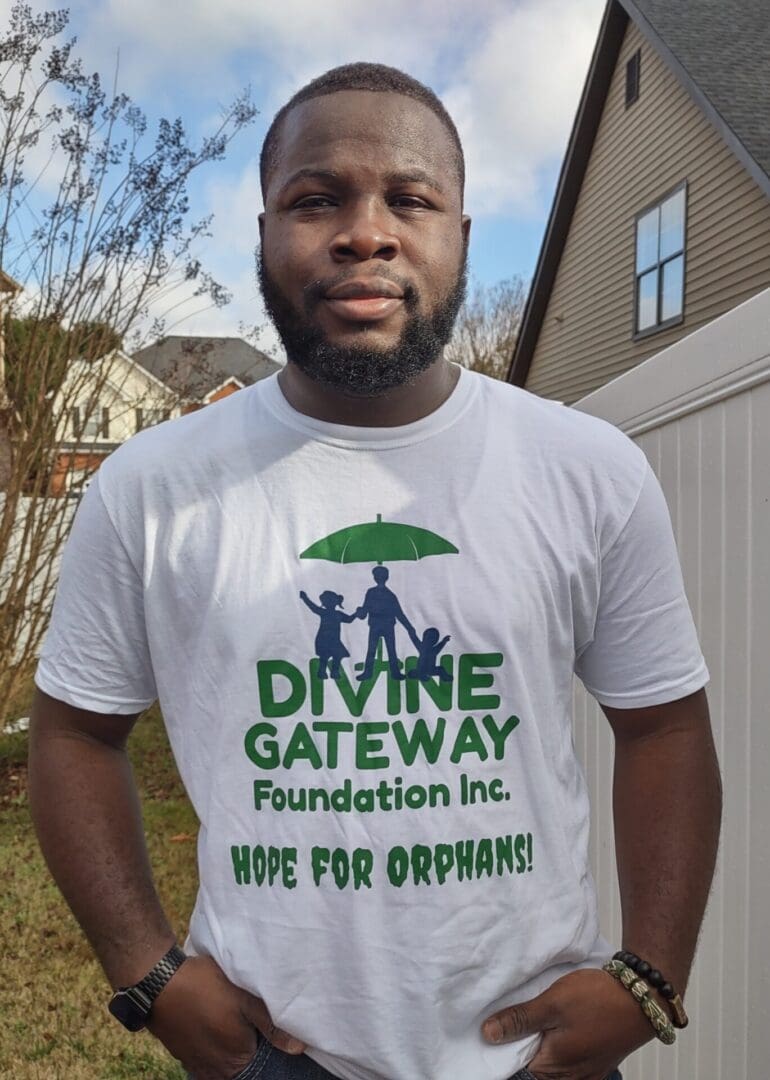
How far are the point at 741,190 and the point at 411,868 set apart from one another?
37.7 ft

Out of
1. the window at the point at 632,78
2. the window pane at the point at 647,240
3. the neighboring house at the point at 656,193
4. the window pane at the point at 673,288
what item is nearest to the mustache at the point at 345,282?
the neighboring house at the point at 656,193

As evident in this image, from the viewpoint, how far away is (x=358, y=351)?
1502 millimetres

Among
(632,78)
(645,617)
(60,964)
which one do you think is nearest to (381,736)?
(645,617)

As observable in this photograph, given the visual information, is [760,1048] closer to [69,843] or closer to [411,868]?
[411,868]

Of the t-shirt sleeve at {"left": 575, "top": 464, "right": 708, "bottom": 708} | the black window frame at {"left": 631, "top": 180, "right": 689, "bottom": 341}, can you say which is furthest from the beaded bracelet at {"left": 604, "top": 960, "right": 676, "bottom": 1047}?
the black window frame at {"left": 631, "top": 180, "right": 689, "bottom": 341}

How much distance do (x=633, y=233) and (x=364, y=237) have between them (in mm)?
13780

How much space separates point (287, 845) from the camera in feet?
4.53

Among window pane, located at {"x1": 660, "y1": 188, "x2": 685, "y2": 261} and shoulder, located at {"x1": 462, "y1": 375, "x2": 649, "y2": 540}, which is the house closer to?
shoulder, located at {"x1": 462, "y1": 375, "x2": 649, "y2": 540}

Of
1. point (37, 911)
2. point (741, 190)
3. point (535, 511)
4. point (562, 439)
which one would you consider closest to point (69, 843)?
point (535, 511)

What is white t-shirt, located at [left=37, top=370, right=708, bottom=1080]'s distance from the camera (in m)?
1.38

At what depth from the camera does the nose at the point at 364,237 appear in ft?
4.87

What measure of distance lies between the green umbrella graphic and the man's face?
0.22m

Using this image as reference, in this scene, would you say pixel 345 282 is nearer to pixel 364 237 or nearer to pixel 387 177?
pixel 364 237

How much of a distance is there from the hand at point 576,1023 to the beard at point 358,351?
0.90m
